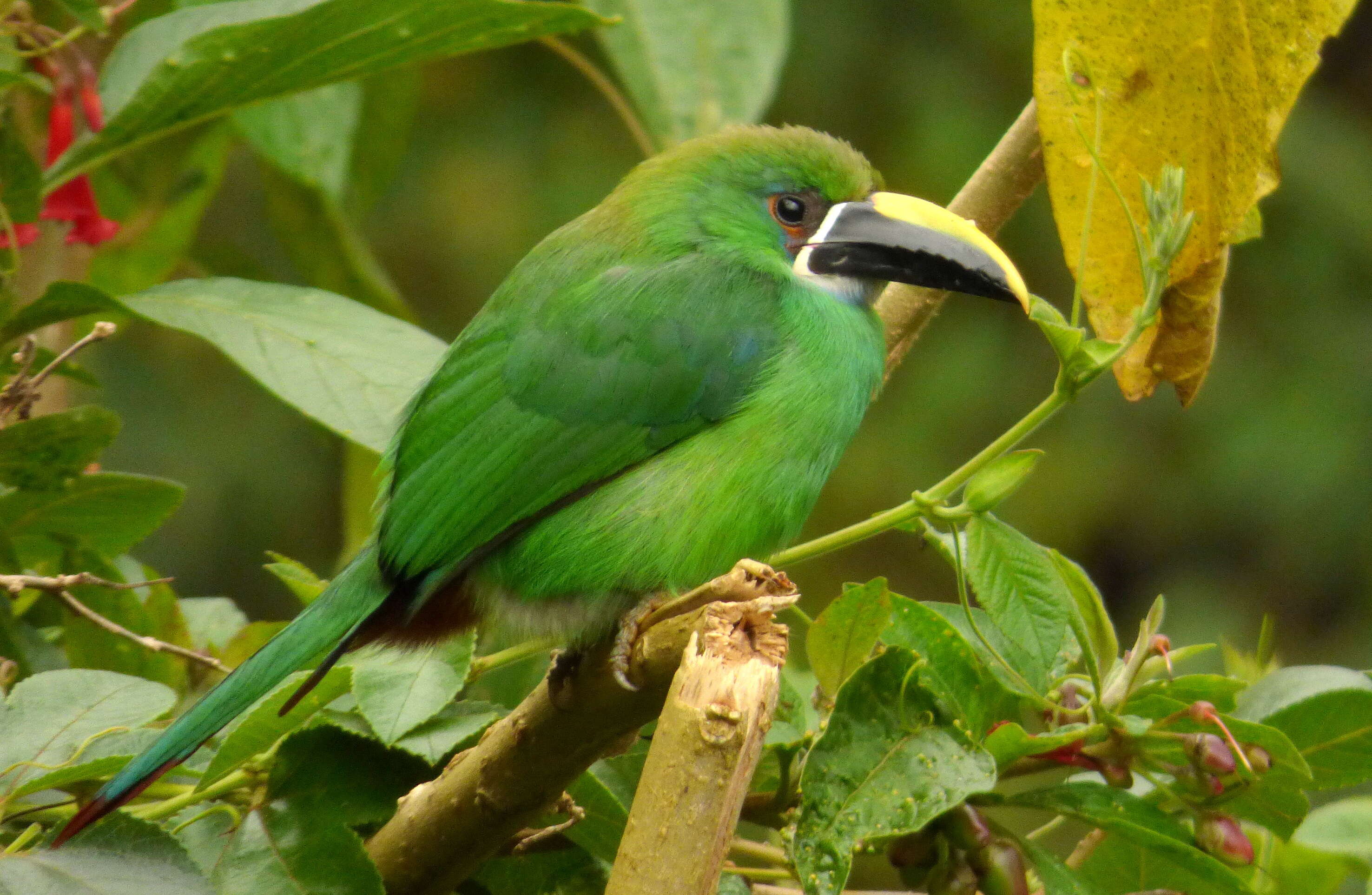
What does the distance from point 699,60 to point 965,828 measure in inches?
52.3

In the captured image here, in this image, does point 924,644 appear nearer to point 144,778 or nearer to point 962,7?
point 144,778

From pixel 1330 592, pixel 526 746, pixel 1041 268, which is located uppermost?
pixel 526 746

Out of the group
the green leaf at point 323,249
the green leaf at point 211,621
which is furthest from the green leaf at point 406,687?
the green leaf at point 323,249

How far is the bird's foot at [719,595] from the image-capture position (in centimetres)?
147

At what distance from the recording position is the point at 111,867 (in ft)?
4.83

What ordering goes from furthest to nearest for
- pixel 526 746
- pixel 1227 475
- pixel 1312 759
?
pixel 1227 475 → pixel 1312 759 → pixel 526 746

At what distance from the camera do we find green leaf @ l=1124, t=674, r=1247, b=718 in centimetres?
161

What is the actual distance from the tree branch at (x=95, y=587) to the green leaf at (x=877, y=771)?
74cm

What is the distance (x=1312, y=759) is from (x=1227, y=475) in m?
4.53

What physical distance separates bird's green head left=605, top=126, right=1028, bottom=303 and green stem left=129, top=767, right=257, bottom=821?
1039mm

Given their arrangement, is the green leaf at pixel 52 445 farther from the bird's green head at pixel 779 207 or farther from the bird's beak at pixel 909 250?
the bird's beak at pixel 909 250

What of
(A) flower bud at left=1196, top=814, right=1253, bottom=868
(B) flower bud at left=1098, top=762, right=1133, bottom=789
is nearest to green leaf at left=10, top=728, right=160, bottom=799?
(B) flower bud at left=1098, top=762, right=1133, bottom=789

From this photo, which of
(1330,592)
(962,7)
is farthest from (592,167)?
(1330,592)

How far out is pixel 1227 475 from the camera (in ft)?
19.7
